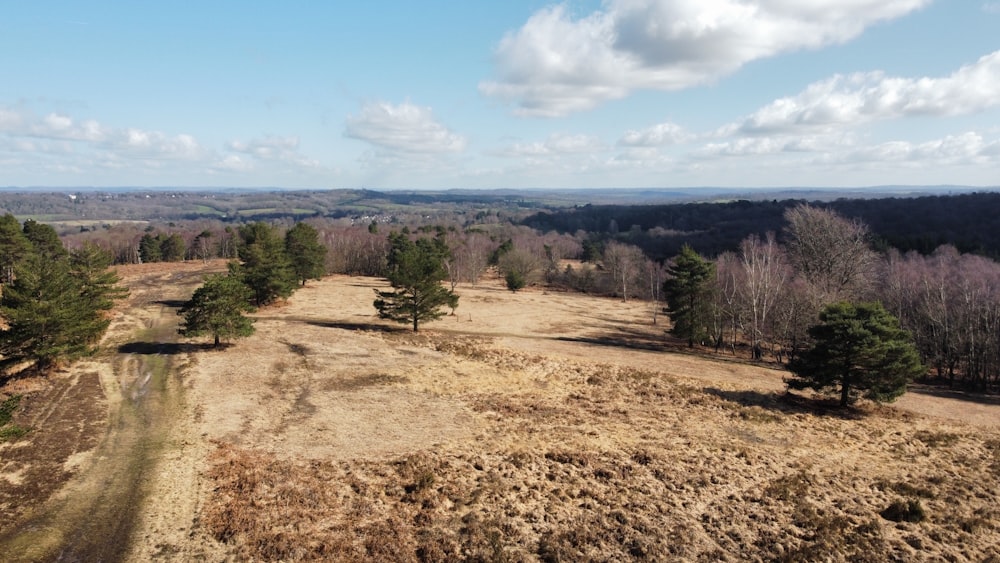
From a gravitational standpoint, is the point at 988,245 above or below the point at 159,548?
above

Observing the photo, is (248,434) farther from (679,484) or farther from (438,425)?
(679,484)

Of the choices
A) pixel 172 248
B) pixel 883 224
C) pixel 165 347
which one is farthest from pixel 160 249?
pixel 883 224

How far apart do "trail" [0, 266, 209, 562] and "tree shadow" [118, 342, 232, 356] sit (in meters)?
2.08

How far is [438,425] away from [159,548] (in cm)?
1142

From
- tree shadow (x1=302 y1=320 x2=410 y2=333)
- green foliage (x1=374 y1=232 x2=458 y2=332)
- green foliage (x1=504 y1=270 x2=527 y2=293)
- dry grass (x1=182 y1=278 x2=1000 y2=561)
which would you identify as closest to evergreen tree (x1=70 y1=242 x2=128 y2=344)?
dry grass (x1=182 y1=278 x2=1000 y2=561)

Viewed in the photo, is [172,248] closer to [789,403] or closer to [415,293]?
[415,293]

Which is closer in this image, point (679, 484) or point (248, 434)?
point (679, 484)

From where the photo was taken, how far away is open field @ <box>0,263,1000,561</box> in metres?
14.4

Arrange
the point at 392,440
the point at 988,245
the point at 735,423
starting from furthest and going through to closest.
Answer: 1. the point at 988,245
2. the point at 735,423
3. the point at 392,440

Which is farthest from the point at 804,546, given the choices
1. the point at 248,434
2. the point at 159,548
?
the point at 248,434

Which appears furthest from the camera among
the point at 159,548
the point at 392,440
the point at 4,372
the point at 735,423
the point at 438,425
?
the point at 4,372

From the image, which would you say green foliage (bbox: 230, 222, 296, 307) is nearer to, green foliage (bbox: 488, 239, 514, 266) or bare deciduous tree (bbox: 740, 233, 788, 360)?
bare deciduous tree (bbox: 740, 233, 788, 360)

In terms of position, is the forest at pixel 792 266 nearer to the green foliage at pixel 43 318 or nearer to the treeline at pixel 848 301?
the treeline at pixel 848 301

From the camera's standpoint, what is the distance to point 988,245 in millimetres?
77688
